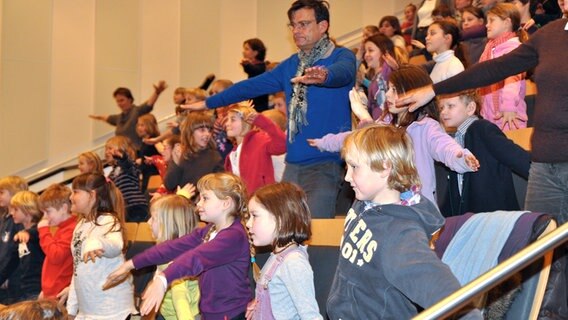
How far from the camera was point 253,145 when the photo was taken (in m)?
5.84

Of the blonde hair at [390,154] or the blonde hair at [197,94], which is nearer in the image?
the blonde hair at [390,154]

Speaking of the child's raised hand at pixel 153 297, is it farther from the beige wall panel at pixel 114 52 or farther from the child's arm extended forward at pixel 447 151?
the beige wall panel at pixel 114 52

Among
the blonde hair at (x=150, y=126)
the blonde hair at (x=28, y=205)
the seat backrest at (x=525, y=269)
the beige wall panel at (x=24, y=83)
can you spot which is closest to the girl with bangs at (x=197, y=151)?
the blonde hair at (x=28, y=205)

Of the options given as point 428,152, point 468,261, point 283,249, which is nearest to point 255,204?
point 283,249

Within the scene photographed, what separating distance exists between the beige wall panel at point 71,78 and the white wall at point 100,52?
0.01 m

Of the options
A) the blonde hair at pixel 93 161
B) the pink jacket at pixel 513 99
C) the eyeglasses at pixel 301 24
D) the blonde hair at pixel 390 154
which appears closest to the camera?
the blonde hair at pixel 390 154

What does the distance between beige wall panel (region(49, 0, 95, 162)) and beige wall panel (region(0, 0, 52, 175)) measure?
114 mm

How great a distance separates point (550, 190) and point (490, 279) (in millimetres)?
1615

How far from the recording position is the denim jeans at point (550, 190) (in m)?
3.76

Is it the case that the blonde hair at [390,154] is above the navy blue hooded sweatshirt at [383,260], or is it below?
above

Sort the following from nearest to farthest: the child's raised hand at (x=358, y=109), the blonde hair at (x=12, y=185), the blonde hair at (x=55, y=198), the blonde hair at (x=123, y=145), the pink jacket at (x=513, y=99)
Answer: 1. the child's raised hand at (x=358, y=109)
2. the pink jacket at (x=513, y=99)
3. the blonde hair at (x=55, y=198)
4. the blonde hair at (x=12, y=185)
5. the blonde hair at (x=123, y=145)

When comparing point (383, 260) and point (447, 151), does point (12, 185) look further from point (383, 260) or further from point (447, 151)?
point (383, 260)

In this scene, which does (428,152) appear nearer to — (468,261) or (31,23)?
(468,261)

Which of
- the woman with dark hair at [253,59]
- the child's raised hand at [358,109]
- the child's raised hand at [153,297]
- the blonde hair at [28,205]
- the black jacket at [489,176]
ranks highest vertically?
the woman with dark hair at [253,59]
